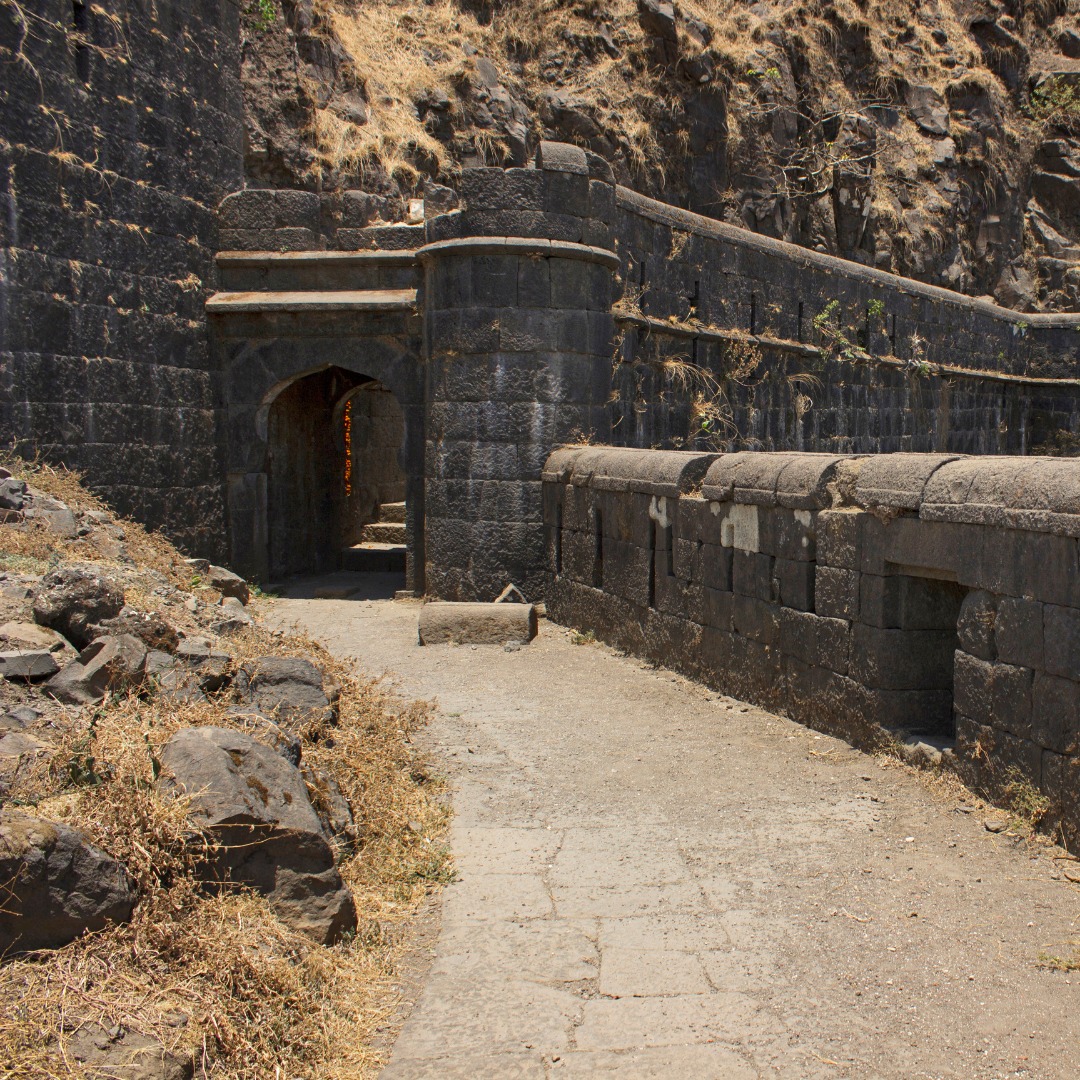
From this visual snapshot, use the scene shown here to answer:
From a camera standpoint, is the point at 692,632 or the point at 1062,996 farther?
the point at 692,632

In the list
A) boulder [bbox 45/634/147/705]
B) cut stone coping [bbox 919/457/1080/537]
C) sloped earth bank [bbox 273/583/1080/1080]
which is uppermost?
cut stone coping [bbox 919/457/1080/537]

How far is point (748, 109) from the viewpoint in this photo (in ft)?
73.8

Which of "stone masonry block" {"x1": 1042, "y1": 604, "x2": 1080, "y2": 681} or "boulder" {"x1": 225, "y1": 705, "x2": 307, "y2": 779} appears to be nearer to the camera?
"boulder" {"x1": 225, "y1": 705, "x2": 307, "y2": 779}

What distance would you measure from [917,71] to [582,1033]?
27.8m

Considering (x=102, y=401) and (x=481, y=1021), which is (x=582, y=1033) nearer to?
(x=481, y=1021)

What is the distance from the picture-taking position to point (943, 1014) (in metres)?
3.65

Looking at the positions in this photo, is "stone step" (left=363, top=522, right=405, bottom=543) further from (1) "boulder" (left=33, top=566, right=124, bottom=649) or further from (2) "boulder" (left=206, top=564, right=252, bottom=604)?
(1) "boulder" (left=33, top=566, right=124, bottom=649)

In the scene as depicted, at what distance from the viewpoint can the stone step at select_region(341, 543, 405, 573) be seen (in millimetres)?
15383

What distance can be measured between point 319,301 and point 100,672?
7824 millimetres

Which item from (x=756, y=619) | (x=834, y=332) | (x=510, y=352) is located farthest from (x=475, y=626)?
(x=834, y=332)

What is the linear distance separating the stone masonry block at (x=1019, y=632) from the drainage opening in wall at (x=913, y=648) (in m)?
0.83

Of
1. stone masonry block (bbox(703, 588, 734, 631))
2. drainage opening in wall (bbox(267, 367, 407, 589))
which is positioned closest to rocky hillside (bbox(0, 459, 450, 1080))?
stone masonry block (bbox(703, 588, 734, 631))

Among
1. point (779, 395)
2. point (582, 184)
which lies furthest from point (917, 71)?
point (582, 184)

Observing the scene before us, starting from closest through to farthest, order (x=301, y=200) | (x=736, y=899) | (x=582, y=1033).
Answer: (x=582, y=1033) < (x=736, y=899) < (x=301, y=200)
